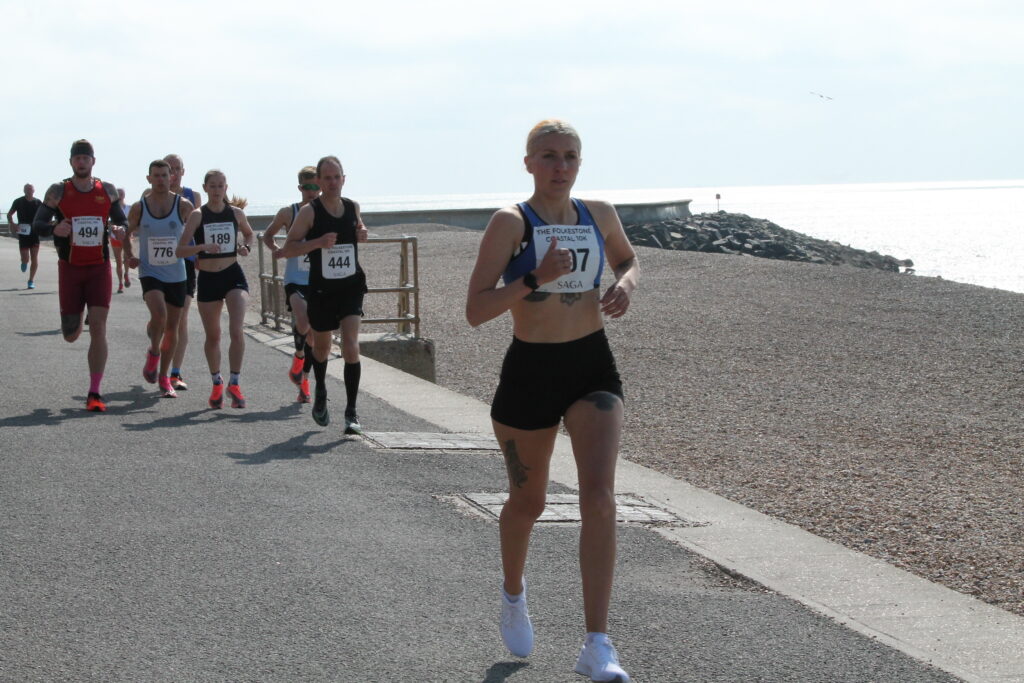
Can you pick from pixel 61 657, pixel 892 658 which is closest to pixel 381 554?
pixel 61 657

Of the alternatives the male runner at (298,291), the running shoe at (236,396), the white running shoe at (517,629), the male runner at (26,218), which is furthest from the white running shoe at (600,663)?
the male runner at (26,218)

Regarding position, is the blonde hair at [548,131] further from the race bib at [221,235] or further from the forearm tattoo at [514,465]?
the race bib at [221,235]

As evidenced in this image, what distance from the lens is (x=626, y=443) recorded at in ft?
35.0

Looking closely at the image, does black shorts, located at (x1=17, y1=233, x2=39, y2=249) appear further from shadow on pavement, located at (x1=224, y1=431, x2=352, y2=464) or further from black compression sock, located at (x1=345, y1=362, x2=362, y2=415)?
shadow on pavement, located at (x1=224, y1=431, x2=352, y2=464)

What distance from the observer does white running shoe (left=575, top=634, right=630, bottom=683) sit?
4.02 m

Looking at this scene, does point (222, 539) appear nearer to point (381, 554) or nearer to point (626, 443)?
point (381, 554)

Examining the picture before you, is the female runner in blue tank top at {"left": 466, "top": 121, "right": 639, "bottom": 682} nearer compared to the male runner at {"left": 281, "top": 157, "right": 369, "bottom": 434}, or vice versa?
the female runner in blue tank top at {"left": 466, "top": 121, "right": 639, "bottom": 682}

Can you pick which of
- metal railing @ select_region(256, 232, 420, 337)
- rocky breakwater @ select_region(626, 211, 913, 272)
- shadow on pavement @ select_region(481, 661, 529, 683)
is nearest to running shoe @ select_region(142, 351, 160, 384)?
metal railing @ select_region(256, 232, 420, 337)

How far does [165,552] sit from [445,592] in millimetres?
1340

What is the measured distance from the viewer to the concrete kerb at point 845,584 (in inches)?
182

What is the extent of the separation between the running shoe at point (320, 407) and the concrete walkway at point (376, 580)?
0.32 metres

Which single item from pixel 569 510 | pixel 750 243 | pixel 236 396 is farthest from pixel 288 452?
pixel 750 243

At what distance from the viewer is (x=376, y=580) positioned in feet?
17.5

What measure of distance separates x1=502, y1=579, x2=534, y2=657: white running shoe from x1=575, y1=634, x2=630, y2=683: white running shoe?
1.10 feet
